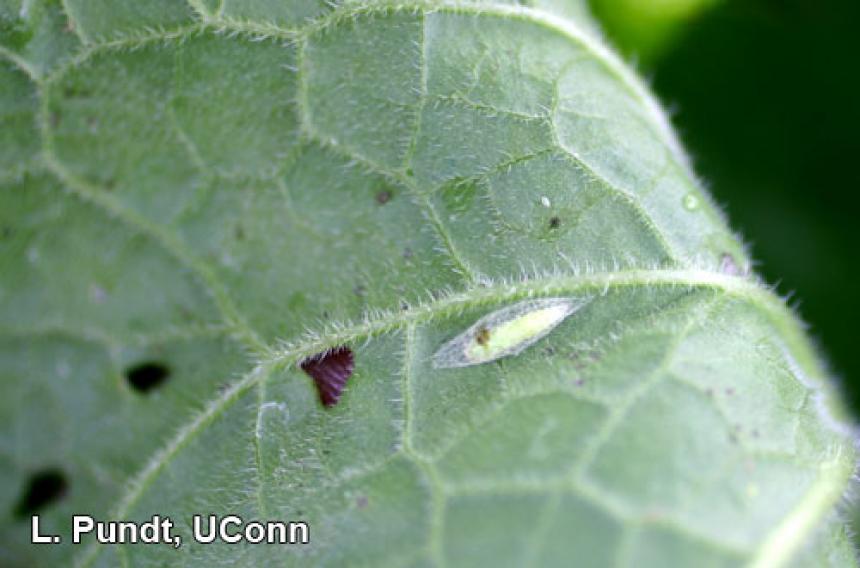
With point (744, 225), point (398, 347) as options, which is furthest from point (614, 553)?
point (744, 225)

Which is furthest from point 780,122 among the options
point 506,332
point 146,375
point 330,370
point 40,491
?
point 40,491

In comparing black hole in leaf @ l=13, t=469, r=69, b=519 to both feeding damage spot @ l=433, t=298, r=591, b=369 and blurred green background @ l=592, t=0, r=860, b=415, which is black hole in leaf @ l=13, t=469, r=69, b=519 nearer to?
feeding damage spot @ l=433, t=298, r=591, b=369

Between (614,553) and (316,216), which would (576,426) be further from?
(316,216)

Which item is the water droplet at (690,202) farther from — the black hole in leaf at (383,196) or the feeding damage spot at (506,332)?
the black hole in leaf at (383,196)

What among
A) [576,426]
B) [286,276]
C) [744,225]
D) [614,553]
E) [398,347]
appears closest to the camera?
[614,553]

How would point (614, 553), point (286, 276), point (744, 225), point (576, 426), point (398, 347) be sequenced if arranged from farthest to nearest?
point (744, 225)
point (286, 276)
point (398, 347)
point (576, 426)
point (614, 553)

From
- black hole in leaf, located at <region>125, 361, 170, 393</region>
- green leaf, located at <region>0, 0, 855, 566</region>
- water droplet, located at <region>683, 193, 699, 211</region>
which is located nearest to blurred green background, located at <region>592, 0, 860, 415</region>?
green leaf, located at <region>0, 0, 855, 566</region>

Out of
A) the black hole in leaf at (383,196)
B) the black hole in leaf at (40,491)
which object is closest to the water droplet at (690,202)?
the black hole in leaf at (383,196)
